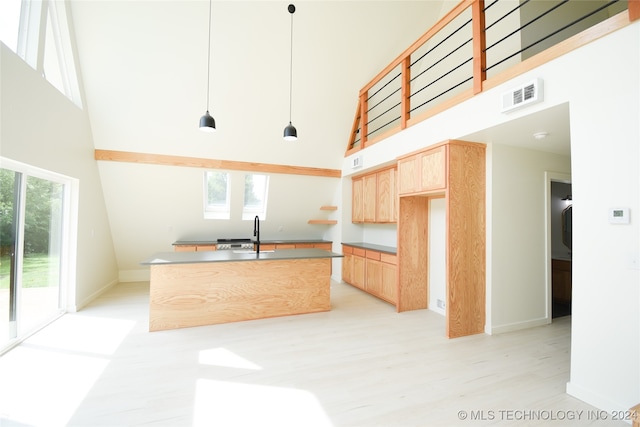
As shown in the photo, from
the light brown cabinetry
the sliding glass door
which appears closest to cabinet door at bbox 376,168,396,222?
the light brown cabinetry

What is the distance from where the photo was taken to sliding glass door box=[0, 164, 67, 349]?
272cm

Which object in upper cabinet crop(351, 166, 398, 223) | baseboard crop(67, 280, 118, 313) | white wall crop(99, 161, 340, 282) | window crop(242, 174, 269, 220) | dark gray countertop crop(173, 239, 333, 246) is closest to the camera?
baseboard crop(67, 280, 118, 313)

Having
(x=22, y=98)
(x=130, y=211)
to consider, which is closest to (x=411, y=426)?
(x=22, y=98)

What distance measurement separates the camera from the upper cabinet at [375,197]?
4.71m

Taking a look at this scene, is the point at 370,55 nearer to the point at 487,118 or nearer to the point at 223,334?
the point at 487,118

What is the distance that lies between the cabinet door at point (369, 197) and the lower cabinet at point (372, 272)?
697 mm

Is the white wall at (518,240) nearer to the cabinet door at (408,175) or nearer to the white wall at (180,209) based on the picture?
the cabinet door at (408,175)

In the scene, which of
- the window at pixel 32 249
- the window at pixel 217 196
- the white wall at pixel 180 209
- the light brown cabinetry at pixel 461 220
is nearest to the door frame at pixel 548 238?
the light brown cabinetry at pixel 461 220

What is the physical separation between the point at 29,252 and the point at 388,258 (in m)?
4.70

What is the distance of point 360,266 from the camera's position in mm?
5305

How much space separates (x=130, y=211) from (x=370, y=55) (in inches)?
208

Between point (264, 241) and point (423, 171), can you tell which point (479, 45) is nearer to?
point (423, 171)

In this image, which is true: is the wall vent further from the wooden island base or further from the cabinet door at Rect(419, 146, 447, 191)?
the wooden island base

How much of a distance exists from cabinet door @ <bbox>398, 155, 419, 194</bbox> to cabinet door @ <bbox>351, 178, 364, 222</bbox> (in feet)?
5.45
